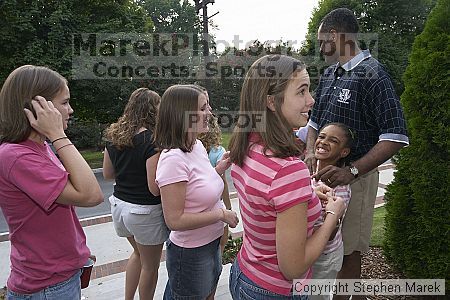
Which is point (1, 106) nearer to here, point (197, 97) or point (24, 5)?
point (197, 97)

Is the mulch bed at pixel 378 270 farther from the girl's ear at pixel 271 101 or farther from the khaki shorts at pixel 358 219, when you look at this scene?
the girl's ear at pixel 271 101

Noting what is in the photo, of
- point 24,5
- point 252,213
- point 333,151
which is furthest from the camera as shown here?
point 24,5

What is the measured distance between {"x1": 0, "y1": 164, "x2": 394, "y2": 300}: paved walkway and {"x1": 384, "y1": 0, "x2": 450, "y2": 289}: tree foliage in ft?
5.81

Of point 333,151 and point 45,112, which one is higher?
point 45,112

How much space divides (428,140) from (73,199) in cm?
270

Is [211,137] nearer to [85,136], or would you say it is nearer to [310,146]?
[310,146]

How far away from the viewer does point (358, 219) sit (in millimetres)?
2939

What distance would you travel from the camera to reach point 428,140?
3182 mm

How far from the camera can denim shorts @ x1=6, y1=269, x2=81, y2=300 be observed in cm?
185

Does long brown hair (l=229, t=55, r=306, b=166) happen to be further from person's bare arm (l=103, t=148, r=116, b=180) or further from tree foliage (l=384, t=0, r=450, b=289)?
person's bare arm (l=103, t=148, r=116, b=180)

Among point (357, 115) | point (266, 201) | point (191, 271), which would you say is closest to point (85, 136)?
point (191, 271)

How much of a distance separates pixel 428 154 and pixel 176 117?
6.76ft

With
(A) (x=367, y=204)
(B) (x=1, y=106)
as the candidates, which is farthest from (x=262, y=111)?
(A) (x=367, y=204)

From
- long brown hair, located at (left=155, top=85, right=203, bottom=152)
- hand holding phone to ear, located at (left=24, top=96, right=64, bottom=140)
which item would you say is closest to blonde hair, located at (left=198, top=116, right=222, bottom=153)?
long brown hair, located at (left=155, top=85, right=203, bottom=152)
